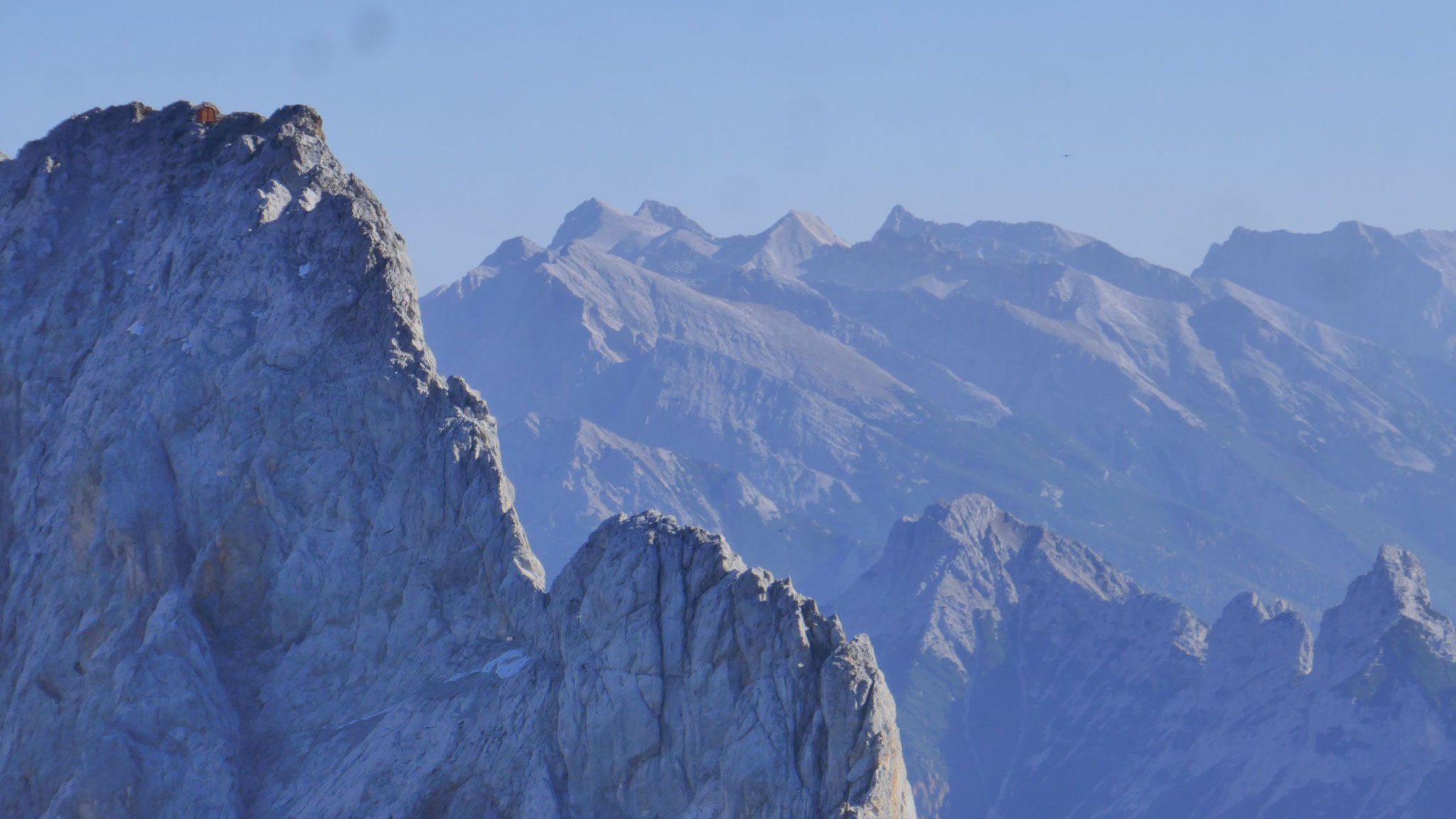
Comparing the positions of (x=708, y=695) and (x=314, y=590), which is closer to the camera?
(x=708, y=695)

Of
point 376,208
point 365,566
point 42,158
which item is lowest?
point 365,566

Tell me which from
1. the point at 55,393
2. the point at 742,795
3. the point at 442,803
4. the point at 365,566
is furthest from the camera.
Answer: the point at 55,393

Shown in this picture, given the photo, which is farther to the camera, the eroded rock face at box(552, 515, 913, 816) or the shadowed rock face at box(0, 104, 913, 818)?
the shadowed rock face at box(0, 104, 913, 818)

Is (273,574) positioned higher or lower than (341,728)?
higher

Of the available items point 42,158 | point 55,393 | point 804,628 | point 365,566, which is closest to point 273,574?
point 365,566

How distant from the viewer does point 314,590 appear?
297ft

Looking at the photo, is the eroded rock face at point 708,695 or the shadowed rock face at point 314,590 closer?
the eroded rock face at point 708,695

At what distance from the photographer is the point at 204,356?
96500 mm

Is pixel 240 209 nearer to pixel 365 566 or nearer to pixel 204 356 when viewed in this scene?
pixel 204 356

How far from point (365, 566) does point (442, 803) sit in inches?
480

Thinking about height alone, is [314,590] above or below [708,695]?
above

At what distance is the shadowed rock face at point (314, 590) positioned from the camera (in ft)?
265

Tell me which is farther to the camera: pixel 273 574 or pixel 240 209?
pixel 240 209

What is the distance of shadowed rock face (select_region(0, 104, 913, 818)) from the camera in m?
80.8
